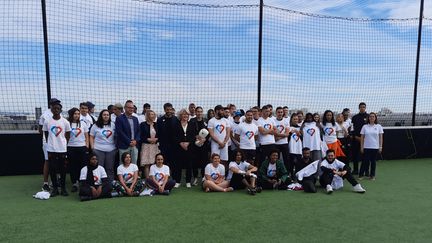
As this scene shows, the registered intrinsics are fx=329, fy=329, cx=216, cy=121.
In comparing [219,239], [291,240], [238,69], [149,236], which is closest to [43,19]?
[238,69]

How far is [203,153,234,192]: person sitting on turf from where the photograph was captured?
5.82 m

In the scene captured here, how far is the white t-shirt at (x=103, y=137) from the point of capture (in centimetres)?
586

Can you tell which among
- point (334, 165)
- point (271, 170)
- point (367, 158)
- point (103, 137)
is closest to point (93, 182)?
point (103, 137)

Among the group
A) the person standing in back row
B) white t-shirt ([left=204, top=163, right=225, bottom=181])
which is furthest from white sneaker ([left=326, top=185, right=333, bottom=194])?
the person standing in back row

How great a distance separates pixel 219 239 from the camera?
3.48 m

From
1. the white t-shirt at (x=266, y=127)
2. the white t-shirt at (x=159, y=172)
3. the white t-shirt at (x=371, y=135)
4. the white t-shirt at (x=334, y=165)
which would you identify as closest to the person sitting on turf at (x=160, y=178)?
the white t-shirt at (x=159, y=172)

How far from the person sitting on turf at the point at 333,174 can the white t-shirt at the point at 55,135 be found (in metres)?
4.65

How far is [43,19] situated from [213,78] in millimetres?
3772

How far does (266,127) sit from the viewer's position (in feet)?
21.7

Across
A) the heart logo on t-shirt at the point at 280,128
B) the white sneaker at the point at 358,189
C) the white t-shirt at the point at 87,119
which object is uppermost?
the white t-shirt at the point at 87,119

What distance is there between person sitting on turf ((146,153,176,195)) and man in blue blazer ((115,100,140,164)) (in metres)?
0.50

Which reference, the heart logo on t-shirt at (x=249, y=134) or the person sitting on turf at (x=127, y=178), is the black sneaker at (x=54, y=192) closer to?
the person sitting on turf at (x=127, y=178)

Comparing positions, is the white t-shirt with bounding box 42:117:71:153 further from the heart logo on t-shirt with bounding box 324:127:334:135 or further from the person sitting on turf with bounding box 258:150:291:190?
the heart logo on t-shirt with bounding box 324:127:334:135

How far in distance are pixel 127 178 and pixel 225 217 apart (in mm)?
2200
